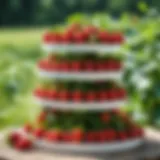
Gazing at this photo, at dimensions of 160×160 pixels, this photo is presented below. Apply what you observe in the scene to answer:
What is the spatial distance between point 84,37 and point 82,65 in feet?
0.77

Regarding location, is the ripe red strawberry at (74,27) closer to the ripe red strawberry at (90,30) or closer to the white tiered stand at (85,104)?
the ripe red strawberry at (90,30)

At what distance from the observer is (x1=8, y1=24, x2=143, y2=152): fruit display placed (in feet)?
15.2

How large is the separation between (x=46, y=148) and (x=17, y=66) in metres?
1.13

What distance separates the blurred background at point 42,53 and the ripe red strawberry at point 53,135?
713mm

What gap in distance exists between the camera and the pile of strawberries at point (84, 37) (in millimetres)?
4691

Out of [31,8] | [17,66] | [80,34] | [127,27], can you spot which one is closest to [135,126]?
[80,34]

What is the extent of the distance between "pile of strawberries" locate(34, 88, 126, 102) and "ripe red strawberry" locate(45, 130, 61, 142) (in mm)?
276

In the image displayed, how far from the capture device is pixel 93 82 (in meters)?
4.73

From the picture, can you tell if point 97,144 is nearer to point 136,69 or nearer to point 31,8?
point 136,69

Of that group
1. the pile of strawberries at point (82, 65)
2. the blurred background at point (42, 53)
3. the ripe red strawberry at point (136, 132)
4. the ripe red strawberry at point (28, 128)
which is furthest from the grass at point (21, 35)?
the ripe red strawberry at point (136, 132)

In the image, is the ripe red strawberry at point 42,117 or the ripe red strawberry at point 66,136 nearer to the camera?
the ripe red strawberry at point 66,136

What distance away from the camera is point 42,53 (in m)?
5.88

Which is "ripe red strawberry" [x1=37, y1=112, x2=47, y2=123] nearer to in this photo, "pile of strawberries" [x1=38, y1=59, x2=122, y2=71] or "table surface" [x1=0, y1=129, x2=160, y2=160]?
"table surface" [x1=0, y1=129, x2=160, y2=160]

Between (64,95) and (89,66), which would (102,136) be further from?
(89,66)
